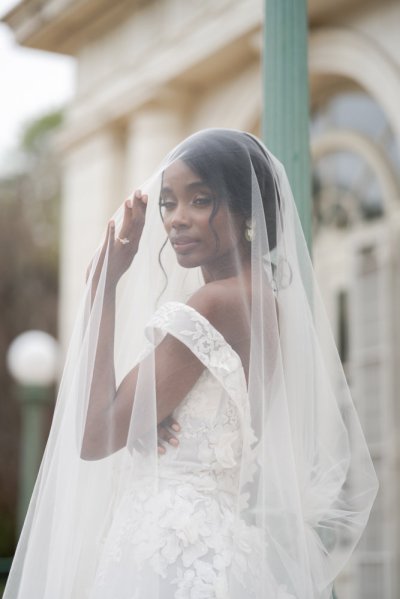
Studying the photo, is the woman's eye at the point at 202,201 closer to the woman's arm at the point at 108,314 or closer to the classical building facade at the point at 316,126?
the woman's arm at the point at 108,314

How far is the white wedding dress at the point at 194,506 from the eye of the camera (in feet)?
8.44

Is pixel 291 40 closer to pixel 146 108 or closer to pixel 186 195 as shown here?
pixel 186 195

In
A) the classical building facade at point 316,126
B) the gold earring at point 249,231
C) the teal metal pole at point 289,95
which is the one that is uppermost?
the classical building facade at point 316,126

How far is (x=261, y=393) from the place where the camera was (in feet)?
9.03

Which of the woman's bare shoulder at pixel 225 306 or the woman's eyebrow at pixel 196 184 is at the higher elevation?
the woman's eyebrow at pixel 196 184

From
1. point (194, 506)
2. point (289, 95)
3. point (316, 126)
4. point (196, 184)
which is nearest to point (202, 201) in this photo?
point (196, 184)

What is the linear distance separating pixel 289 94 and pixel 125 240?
1.14 meters

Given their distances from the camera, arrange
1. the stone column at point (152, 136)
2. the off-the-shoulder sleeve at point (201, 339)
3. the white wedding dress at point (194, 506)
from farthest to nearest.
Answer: the stone column at point (152, 136)
the off-the-shoulder sleeve at point (201, 339)
the white wedding dress at point (194, 506)

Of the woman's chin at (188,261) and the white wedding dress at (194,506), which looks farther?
the woman's chin at (188,261)

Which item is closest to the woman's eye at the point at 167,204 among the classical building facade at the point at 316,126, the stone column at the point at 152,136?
the classical building facade at the point at 316,126

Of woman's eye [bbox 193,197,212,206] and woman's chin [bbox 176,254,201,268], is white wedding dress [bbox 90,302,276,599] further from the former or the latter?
woman's eye [bbox 193,197,212,206]

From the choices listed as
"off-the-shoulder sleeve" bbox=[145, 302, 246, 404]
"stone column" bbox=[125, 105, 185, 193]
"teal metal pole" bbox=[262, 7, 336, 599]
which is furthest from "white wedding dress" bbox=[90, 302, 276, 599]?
"stone column" bbox=[125, 105, 185, 193]

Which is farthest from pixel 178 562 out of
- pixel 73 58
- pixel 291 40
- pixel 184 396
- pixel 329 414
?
pixel 73 58

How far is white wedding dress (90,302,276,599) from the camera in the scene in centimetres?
257
